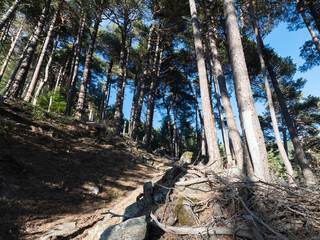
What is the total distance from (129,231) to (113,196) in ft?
11.2

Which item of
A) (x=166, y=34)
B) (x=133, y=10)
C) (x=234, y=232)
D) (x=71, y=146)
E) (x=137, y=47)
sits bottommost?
(x=234, y=232)

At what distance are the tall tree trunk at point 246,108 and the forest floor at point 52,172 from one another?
403cm

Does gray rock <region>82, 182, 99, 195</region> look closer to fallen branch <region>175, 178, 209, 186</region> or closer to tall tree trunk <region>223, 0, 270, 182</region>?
fallen branch <region>175, 178, 209, 186</region>

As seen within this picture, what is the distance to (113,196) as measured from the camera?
5289mm

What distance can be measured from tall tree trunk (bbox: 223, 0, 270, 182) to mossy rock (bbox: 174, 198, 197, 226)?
4.47 feet

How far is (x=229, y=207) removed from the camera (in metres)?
2.26

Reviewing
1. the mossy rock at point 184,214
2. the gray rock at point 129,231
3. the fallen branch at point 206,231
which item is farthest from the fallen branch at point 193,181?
the gray rock at point 129,231

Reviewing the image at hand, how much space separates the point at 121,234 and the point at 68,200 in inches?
123

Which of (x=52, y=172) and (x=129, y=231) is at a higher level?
(x=52, y=172)

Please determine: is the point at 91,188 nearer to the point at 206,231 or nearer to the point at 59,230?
the point at 59,230

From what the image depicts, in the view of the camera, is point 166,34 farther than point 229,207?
Yes

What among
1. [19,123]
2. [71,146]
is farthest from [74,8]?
[71,146]

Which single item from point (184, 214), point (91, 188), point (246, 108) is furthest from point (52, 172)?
point (246, 108)

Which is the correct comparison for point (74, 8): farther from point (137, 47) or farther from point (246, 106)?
point (246, 106)
